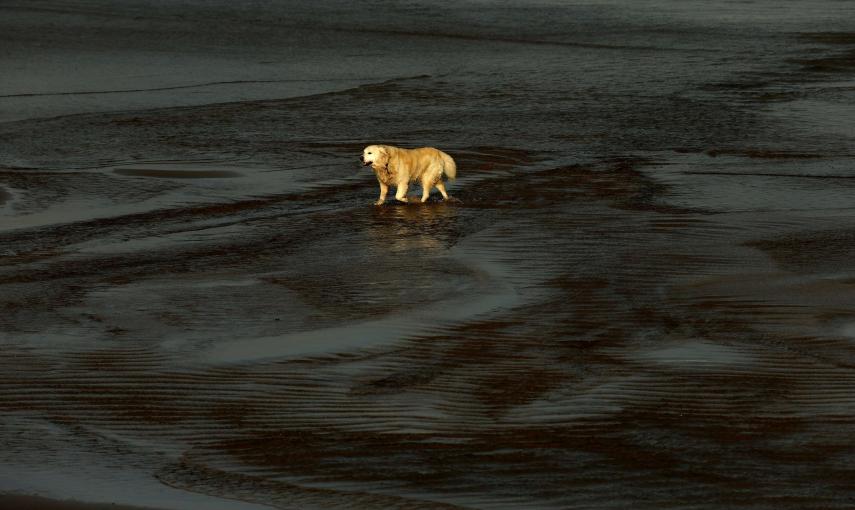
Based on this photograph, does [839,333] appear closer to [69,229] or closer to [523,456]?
[523,456]

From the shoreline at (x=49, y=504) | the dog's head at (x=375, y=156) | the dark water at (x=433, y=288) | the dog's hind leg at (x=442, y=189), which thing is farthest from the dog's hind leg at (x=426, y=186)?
the shoreline at (x=49, y=504)

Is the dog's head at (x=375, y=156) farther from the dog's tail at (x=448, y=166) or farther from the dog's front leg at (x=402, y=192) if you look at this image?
the dog's tail at (x=448, y=166)

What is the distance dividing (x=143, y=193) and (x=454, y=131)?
451cm

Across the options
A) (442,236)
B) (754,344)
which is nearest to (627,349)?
(754,344)

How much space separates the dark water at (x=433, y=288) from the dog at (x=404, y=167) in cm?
A: 26

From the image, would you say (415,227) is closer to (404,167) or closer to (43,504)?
(404,167)

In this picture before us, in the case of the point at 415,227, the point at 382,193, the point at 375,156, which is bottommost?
the point at 415,227

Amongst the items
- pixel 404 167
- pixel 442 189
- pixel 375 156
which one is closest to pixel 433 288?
pixel 375 156

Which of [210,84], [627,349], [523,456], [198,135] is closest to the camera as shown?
[523,456]

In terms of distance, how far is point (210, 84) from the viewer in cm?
2244

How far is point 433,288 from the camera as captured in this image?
11203mm

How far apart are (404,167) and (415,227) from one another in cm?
95

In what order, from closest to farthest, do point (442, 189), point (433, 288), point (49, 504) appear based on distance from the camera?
1. point (49, 504)
2. point (433, 288)
3. point (442, 189)

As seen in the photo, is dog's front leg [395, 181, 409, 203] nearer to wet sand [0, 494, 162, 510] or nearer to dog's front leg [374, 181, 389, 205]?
dog's front leg [374, 181, 389, 205]
